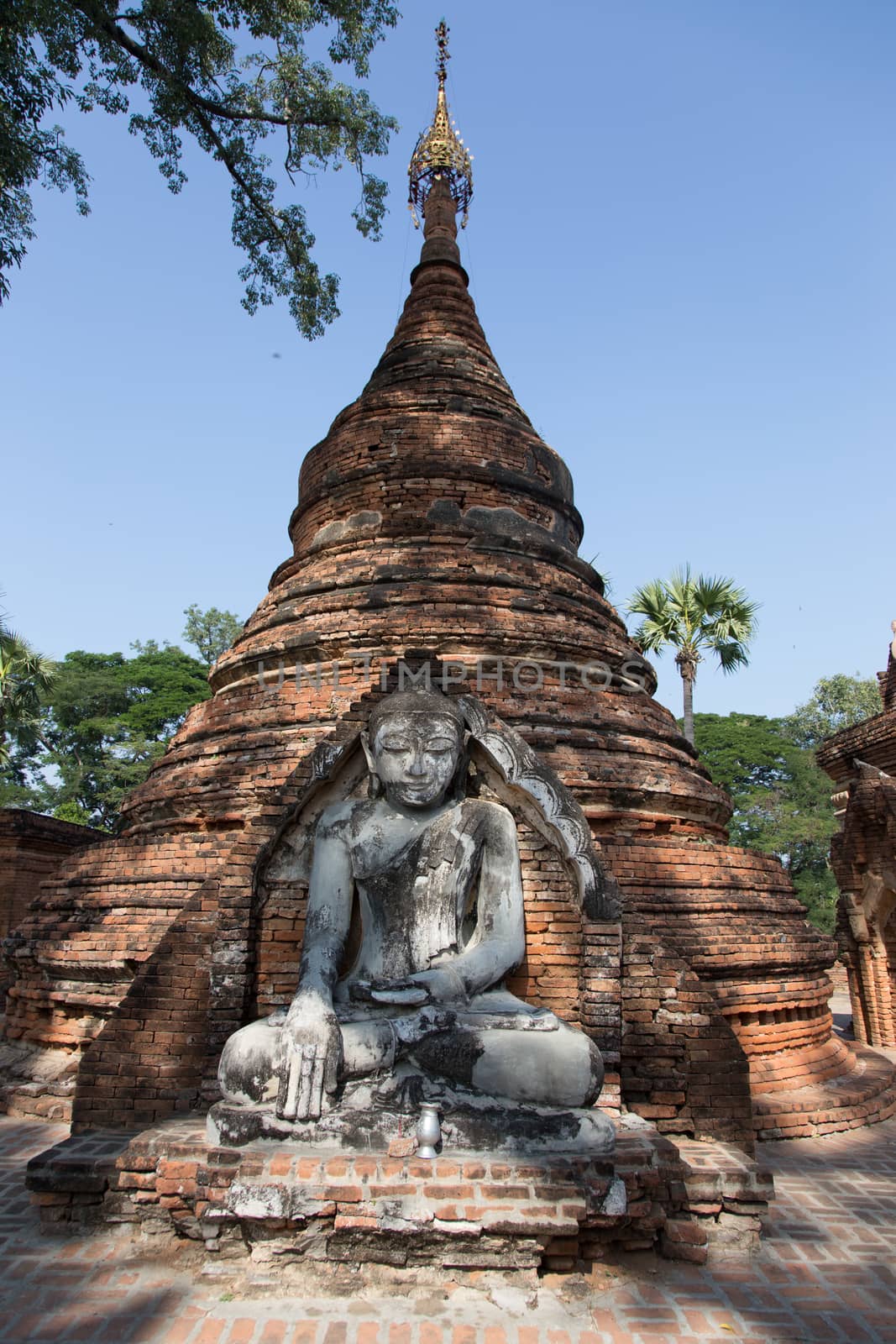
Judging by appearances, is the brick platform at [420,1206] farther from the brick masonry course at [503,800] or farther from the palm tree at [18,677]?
the palm tree at [18,677]

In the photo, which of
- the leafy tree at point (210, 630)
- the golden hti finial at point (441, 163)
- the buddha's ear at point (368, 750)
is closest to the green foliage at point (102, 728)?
the leafy tree at point (210, 630)

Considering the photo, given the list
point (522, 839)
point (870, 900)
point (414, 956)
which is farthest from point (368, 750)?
point (870, 900)

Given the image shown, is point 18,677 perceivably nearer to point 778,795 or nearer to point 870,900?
point 870,900

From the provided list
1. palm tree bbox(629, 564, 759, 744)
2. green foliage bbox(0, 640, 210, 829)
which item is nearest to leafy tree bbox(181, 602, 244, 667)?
green foliage bbox(0, 640, 210, 829)

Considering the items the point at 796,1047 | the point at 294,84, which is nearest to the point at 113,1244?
the point at 796,1047

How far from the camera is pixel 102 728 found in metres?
30.8

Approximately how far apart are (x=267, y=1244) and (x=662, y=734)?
5.46 meters

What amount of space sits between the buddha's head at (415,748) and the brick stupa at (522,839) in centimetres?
34

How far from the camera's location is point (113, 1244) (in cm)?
373

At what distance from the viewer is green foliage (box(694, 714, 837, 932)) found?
3123 cm

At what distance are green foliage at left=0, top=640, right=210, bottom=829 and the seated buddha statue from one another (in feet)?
90.6

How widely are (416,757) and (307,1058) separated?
1560 mm

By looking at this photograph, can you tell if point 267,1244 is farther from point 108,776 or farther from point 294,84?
point 108,776

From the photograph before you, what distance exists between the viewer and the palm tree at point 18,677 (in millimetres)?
21297
